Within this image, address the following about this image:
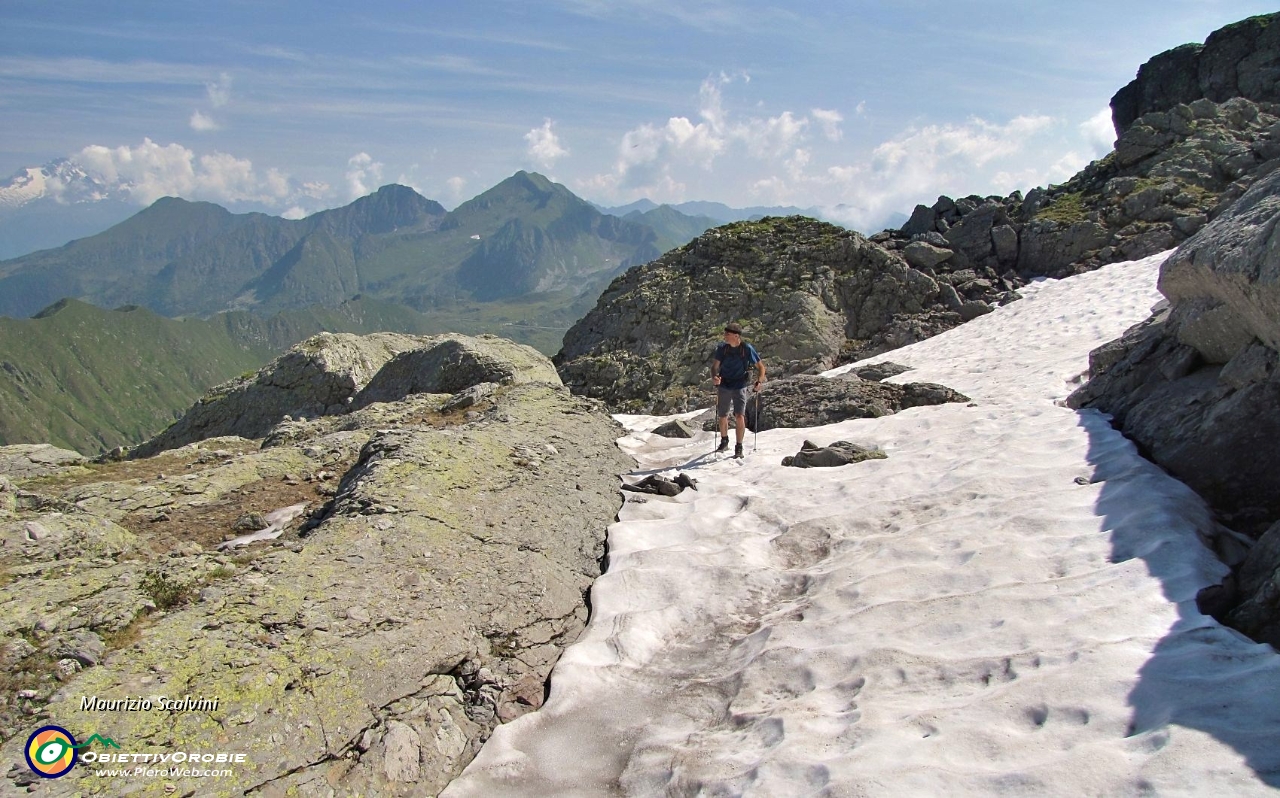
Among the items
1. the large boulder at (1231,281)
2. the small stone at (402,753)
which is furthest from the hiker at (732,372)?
the small stone at (402,753)

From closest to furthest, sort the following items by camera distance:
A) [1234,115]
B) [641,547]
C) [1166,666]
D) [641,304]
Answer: [1166,666], [641,547], [641,304], [1234,115]

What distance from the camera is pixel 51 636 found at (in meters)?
5.97

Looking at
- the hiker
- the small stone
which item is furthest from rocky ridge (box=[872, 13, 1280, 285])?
the small stone

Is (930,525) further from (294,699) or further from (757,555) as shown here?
(294,699)

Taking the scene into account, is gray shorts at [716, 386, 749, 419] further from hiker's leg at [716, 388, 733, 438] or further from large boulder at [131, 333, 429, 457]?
large boulder at [131, 333, 429, 457]

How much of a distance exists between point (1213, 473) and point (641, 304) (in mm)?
25813

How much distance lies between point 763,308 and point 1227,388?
22183mm

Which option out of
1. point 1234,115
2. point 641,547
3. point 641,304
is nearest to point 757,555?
point 641,547

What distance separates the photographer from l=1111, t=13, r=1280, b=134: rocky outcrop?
181ft

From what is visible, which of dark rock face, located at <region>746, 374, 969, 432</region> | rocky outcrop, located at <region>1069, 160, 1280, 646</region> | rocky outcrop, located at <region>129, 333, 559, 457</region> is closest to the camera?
rocky outcrop, located at <region>1069, 160, 1280, 646</region>

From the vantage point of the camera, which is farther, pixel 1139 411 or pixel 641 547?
pixel 1139 411

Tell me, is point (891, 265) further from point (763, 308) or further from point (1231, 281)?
point (1231, 281)

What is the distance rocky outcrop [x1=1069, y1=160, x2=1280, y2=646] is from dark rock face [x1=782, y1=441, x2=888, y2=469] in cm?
404

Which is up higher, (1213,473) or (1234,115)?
(1234,115)
